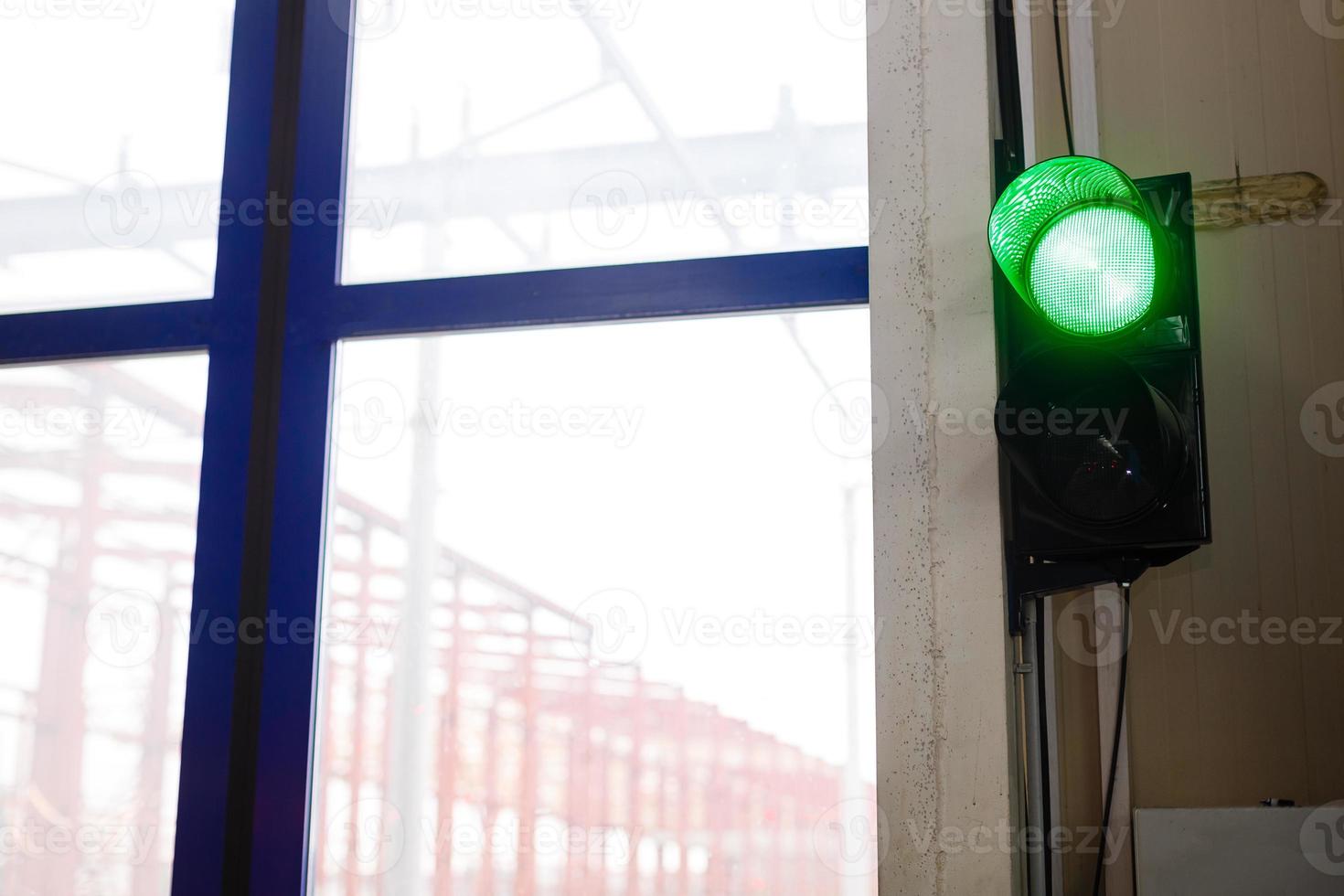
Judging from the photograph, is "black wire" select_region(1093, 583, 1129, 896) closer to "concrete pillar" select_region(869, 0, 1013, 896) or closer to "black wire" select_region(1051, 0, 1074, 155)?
"concrete pillar" select_region(869, 0, 1013, 896)

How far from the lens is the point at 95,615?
8.68ft

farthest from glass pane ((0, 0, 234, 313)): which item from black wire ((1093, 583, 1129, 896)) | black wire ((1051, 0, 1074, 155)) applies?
black wire ((1093, 583, 1129, 896))

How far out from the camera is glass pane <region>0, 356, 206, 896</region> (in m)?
2.55

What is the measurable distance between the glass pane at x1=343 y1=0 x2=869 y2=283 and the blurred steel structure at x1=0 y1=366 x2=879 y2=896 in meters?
0.66

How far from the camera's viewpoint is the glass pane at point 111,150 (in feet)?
9.13

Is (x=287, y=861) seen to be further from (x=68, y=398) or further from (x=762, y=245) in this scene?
(x=762, y=245)

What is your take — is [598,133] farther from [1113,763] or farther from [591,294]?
[1113,763]

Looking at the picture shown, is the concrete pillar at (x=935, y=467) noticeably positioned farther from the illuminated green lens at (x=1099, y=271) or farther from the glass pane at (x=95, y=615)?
the glass pane at (x=95, y=615)

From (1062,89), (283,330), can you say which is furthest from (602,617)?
(1062,89)

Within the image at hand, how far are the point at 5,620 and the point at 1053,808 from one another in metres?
2.22

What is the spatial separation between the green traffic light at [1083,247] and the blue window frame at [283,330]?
0.63 m

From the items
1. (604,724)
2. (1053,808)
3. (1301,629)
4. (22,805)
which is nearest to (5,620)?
(22,805)

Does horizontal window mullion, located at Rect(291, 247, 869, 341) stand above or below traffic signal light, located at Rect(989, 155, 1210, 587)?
above

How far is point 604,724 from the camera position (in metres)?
2.36
